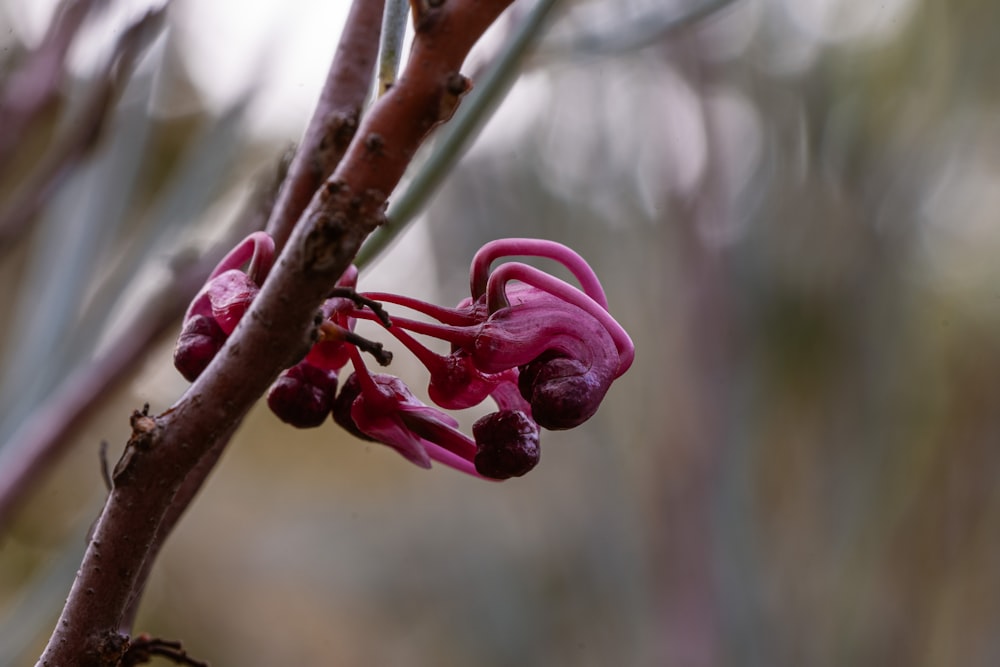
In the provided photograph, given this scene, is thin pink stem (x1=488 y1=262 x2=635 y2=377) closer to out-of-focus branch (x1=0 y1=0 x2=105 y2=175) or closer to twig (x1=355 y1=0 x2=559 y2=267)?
twig (x1=355 y1=0 x2=559 y2=267)

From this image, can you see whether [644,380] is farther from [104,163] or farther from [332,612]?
[104,163]

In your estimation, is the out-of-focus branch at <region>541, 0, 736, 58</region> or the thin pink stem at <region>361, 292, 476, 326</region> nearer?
the thin pink stem at <region>361, 292, 476, 326</region>

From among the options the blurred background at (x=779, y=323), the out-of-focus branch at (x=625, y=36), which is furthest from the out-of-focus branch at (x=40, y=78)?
the blurred background at (x=779, y=323)

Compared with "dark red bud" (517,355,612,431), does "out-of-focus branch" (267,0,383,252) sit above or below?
above

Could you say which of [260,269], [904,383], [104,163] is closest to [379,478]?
[904,383]

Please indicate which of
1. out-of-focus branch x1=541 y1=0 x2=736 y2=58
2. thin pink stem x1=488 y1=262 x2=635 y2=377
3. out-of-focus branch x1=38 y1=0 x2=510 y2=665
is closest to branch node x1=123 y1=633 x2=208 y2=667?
out-of-focus branch x1=38 y1=0 x2=510 y2=665

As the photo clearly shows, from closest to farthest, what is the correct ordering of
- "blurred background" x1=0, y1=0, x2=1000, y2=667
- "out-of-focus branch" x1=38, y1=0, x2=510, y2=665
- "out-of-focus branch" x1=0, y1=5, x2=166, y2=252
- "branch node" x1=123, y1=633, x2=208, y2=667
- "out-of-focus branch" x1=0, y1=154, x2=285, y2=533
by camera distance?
1. "out-of-focus branch" x1=38, y1=0, x2=510, y2=665
2. "branch node" x1=123, y1=633, x2=208, y2=667
3. "out-of-focus branch" x1=0, y1=154, x2=285, y2=533
4. "out-of-focus branch" x1=0, y1=5, x2=166, y2=252
5. "blurred background" x1=0, y1=0, x2=1000, y2=667
